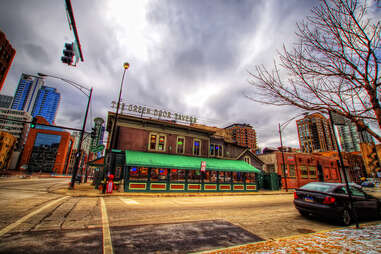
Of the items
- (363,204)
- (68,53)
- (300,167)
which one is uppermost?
(68,53)

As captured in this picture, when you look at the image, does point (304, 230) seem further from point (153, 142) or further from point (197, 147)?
point (197, 147)

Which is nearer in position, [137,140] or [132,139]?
[132,139]

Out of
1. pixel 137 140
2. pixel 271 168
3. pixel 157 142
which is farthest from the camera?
pixel 271 168

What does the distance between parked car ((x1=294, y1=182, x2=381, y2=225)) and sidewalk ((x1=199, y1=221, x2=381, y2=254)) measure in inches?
57.9

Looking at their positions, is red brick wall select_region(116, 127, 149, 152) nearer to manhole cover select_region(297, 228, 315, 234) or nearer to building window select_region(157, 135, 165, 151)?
building window select_region(157, 135, 165, 151)

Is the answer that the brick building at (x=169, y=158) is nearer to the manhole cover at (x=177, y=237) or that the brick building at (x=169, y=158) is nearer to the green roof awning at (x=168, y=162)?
the green roof awning at (x=168, y=162)

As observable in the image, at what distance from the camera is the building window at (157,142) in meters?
18.7

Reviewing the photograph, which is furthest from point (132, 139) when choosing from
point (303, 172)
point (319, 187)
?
point (303, 172)

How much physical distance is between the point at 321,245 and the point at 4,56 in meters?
93.9

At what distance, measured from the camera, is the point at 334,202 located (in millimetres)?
5730

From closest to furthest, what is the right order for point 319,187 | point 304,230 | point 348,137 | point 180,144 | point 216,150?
point 304,230 → point 319,187 → point 180,144 → point 216,150 → point 348,137

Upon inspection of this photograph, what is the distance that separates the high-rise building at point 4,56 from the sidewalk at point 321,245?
286 ft

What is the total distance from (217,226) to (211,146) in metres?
17.5

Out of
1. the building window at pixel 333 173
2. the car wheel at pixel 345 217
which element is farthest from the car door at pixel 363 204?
the building window at pixel 333 173
